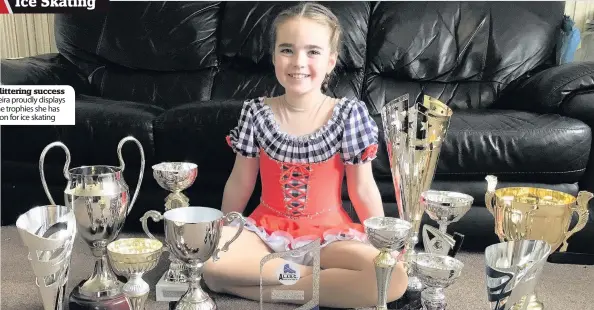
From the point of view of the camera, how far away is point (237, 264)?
133cm

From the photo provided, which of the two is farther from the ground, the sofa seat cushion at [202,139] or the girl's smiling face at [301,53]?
the girl's smiling face at [301,53]

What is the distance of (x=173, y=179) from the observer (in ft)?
4.34

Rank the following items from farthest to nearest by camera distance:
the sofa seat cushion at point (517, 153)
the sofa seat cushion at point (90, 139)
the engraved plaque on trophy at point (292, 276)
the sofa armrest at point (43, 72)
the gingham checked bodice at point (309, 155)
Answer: the sofa armrest at point (43, 72) < the sofa seat cushion at point (90, 139) < the sofa seat cushion at point (517, 153) < the gingham checked bodice at point (309, 155) < the engraved plaque on trophy at point (292, 276)

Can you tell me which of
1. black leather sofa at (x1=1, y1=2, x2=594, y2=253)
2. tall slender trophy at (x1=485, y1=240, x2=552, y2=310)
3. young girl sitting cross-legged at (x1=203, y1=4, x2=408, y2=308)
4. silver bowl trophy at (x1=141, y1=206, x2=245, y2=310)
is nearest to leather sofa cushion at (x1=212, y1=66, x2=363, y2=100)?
black leather sofa at (x1=1, y1=2, x2=594, y2=253)

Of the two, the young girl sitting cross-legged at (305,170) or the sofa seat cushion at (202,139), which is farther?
the sofa seat cushion at (202,139)

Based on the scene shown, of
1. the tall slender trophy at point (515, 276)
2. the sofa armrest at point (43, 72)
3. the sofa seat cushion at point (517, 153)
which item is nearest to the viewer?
the tall slender trophy at point (515, 276)

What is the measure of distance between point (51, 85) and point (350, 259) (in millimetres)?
1344

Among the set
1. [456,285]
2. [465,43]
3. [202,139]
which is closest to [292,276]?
[456,285]

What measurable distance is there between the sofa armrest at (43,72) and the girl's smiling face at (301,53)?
1.04 metres

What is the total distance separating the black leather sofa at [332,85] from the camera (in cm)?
168

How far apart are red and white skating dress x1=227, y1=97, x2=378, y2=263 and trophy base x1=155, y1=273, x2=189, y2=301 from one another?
0.67 ft

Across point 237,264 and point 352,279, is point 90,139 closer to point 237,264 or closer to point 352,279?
point 237,264

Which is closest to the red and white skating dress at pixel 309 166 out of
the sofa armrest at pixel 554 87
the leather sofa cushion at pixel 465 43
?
the sofa armrest at pixel 554 87

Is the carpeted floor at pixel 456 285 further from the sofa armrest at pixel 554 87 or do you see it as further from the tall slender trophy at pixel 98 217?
the sofa armrest at pixel 554 87
